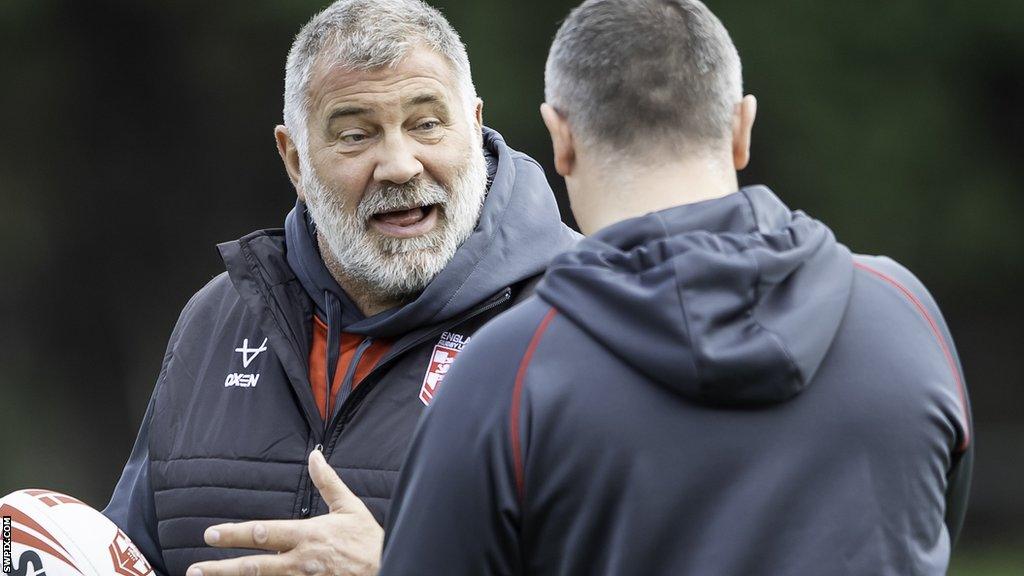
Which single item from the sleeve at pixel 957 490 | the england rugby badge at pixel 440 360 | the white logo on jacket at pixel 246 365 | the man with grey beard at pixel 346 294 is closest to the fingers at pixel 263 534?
the man with grey beard at pixel 346 294

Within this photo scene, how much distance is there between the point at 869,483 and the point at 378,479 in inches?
47.0

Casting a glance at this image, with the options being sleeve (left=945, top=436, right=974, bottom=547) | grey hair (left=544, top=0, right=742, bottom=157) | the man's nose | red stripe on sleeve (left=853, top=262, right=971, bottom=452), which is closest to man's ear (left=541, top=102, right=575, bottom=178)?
grey hair (left=544, top=0, right=742, bottom=157)

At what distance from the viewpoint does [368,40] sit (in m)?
3.12

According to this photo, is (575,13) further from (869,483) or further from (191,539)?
(191,539)

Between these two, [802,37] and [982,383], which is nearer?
[802,37]

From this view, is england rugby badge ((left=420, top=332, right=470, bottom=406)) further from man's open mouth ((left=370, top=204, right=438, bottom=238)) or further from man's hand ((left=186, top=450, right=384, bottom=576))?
man's hand ((left=186, top=450, right=384, bottom=576))

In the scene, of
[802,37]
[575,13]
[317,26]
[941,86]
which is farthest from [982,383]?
[575,13]

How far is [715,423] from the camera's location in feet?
6.15

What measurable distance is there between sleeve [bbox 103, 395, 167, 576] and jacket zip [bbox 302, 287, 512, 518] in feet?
1.41

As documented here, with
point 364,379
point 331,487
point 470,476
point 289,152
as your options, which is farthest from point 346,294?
point 470,476

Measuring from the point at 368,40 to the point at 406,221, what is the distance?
382 mm

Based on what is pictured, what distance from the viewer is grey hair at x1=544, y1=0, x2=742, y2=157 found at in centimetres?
199

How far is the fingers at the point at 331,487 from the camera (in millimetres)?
2535

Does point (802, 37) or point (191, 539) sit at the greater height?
point (191, 539)
